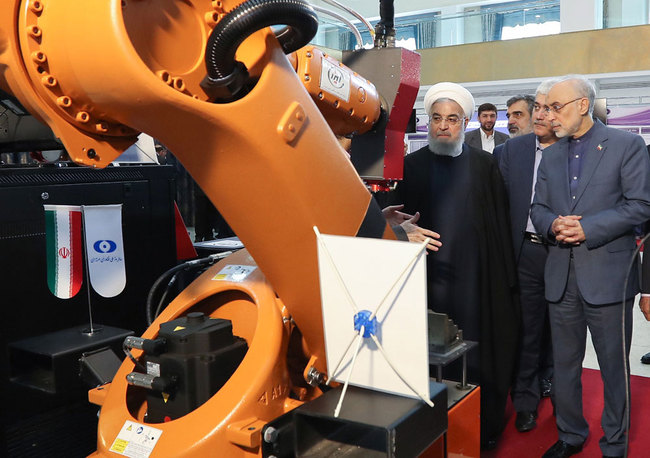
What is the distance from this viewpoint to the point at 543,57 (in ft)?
37.4

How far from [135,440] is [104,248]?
2.14 feet

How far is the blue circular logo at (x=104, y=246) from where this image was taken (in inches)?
73.9

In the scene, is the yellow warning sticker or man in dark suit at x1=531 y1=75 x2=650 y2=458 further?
man in dark suit at x1=531 y1=75 x2=650 y2=458

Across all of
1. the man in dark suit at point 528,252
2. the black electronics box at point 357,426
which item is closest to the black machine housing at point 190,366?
the black electronics box at point 357,426

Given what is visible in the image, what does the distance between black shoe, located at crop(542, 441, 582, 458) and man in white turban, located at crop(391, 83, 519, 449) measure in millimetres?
253

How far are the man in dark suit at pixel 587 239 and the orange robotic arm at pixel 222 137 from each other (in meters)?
1.40

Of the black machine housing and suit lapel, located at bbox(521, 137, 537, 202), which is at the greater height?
suit lapel, located at bbox(521, 137, 537, 202)

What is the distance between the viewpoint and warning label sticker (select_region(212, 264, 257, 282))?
5.64 ft

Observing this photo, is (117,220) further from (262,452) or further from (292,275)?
(262,452)

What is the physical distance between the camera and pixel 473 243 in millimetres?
2953

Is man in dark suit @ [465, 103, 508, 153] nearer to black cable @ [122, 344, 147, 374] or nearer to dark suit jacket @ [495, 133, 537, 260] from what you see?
dark suit jacket @ [495, 133, 537, 260]

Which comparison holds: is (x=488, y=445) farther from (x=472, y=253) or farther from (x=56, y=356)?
(x=56, y=356)

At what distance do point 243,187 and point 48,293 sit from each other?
1.03 meters

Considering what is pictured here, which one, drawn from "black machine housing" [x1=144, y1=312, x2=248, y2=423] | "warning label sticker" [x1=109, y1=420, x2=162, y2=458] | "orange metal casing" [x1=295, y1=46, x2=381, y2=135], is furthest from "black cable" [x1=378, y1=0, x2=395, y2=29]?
"warning label sticker" [x1=109, y1=420, x2=162, y2=458]
